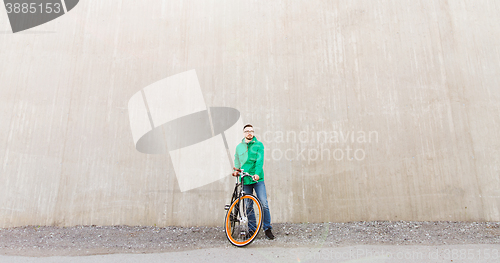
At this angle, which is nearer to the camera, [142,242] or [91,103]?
[142,242]

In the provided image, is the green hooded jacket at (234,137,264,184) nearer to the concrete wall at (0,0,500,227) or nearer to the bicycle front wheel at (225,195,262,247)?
the bicycle front wheel at (225,195,262,247)

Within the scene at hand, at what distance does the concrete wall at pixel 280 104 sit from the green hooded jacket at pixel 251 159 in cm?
95

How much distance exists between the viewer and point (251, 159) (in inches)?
124

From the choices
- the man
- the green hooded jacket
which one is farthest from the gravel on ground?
the green hooded jacket

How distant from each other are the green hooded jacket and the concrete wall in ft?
3.11

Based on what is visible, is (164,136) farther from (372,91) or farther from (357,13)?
(357,13)

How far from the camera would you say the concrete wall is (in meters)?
3.96

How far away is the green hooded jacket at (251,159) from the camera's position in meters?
3.12

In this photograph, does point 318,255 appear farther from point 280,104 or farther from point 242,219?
point 280,104

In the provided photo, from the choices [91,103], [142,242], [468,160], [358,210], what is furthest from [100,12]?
[468,160]

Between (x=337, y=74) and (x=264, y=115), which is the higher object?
(x=337, y=74)

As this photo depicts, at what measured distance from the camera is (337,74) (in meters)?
4.43

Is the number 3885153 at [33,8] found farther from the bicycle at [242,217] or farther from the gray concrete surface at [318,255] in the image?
the bicycle at [242,217]

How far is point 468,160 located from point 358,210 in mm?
2045
